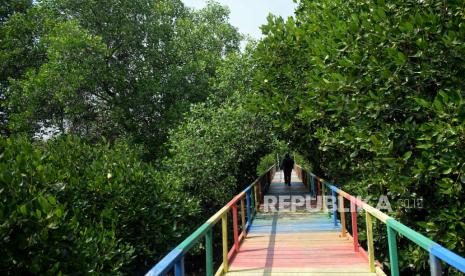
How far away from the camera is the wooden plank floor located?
579 centimetres

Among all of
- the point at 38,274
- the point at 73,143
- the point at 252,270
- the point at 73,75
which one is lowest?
the point at 252,270

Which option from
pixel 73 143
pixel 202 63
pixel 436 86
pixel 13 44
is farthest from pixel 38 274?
pixel 13 44

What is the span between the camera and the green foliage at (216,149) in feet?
45.6

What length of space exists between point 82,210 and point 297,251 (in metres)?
4.27

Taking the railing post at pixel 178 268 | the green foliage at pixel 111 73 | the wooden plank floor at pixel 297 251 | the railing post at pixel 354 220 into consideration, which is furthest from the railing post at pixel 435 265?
the green foliage at pixel 111 73

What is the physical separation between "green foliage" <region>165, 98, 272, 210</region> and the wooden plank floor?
4.04 metres

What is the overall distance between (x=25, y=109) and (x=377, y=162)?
14.8 metres

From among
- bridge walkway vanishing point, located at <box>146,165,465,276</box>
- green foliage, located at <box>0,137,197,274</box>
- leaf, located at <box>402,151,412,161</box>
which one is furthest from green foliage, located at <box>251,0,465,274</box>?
green foliage, located at <box>0,137,197,274</box>

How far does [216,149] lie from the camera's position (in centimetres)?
1401

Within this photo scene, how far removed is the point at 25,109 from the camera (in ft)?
52.8

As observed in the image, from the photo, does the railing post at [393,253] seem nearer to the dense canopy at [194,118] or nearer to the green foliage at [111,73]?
the dense canopy at [194,118]

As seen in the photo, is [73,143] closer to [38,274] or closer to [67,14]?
[38,274]

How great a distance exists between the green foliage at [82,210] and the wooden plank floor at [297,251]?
2.24m

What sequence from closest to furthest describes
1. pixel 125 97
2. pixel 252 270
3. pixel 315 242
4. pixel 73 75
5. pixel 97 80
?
pixel 252 270
pixel 315 242
pixel 73 75
pixel 97 80
pixel 125 97
